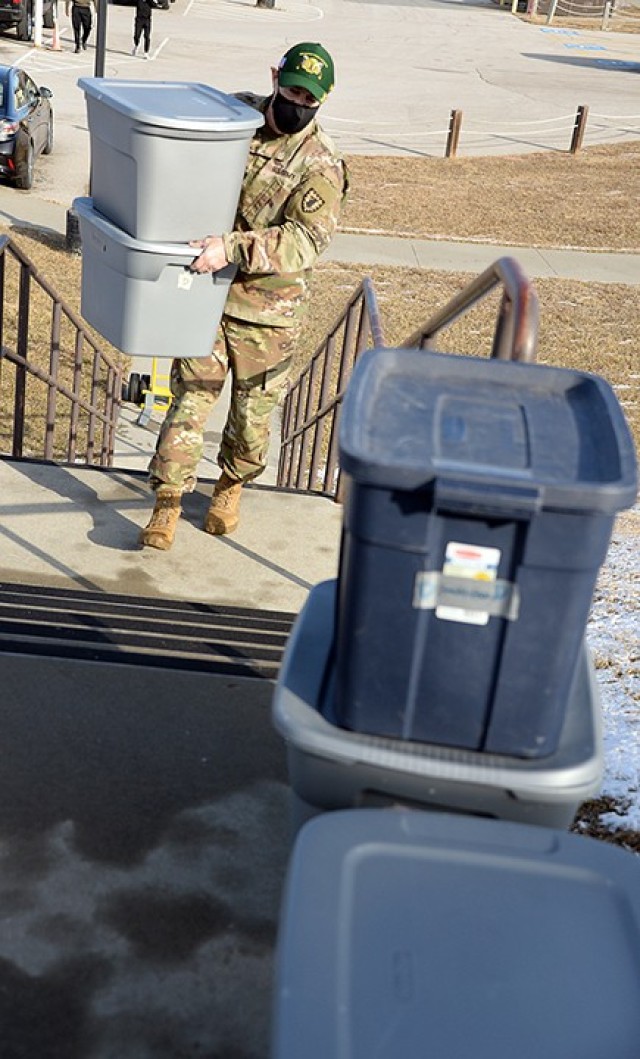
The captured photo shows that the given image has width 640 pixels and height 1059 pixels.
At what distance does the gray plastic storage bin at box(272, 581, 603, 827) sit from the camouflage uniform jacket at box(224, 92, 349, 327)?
2120 millimetres

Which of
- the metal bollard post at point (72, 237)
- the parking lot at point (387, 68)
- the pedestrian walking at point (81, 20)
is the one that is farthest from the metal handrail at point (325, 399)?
the pedestrian walking at point (81, 20)

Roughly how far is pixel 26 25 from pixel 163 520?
82.0ft

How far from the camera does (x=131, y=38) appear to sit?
29516 mm

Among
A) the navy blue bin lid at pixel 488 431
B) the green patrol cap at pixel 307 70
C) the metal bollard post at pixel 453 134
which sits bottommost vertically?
the metal bollard post at pixel 453 134

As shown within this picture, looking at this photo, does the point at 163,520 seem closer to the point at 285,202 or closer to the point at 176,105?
the point at 285,202

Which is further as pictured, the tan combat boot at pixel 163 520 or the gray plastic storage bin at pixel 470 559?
the tan combat boot at pixel 163 520

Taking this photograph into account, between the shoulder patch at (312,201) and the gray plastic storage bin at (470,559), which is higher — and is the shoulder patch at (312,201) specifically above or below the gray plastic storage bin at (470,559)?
above

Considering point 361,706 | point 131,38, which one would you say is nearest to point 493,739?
point 361,706

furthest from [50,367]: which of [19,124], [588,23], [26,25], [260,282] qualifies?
[588,23]

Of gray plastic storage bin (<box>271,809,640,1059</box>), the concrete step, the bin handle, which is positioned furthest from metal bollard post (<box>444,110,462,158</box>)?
gray plastic storage bin (<box>271,809,640,1059</box>)

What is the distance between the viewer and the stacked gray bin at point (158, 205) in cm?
374

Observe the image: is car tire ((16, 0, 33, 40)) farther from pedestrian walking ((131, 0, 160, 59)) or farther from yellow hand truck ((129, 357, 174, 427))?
yellow hand truck ((129, 357, 174, 427))

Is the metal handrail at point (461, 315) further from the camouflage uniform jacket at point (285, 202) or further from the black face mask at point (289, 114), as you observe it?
the black face mask at point (289, 114)

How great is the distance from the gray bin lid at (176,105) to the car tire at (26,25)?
79.9 feet
